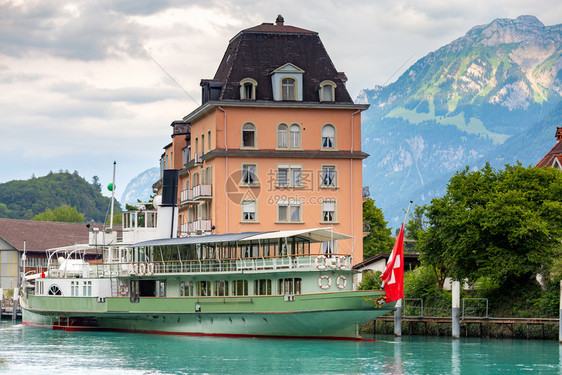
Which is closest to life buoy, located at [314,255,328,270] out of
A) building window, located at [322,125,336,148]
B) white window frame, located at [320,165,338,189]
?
white window frame, located at [320,165,338,189]

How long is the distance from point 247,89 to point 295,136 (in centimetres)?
510

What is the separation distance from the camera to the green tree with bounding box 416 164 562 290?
5506cm

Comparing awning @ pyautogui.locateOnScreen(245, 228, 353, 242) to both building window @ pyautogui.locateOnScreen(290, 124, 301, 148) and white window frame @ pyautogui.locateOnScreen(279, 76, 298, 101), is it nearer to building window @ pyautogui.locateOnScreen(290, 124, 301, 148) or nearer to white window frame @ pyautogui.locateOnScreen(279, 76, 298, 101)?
building window @ pyautogui.locateOnScreen(290, 124, 301, 148)

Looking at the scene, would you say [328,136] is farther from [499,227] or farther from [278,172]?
[499,227]

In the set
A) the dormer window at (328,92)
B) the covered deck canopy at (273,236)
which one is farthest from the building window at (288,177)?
the covered deck canopy at (273,236)

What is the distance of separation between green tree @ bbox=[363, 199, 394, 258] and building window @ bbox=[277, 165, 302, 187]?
2719 cm

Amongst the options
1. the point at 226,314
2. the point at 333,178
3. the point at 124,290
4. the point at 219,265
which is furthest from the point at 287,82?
the point at 226,314

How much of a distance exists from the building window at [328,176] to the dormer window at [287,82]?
569 cm

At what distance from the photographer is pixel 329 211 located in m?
76.2

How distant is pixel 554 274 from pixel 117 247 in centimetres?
2883

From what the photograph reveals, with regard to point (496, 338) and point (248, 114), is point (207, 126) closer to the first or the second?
point (248, 114)

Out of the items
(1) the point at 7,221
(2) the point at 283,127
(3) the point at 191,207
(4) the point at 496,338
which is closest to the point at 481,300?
(4) the point at 496,338

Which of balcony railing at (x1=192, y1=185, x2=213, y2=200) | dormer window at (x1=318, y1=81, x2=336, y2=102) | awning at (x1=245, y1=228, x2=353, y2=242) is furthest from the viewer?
dormer window at (x1=318, y1=81, x2=336, y2=102)

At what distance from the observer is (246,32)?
78562 millimetres
